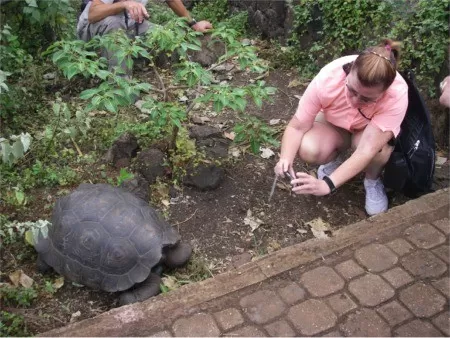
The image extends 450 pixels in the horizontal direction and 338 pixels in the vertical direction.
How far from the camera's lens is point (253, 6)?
20.1 feet

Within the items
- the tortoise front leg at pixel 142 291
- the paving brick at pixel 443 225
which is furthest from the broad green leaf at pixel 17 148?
the paving brick at pixel 443 225

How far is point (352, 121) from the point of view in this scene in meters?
3.40

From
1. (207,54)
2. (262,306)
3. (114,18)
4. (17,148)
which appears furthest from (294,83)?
(17,148)

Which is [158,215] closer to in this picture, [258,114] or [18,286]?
[18,286]

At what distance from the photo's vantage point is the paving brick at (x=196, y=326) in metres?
2.72

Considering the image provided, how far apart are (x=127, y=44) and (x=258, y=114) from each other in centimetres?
168

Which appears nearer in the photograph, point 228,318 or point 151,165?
point 228,318

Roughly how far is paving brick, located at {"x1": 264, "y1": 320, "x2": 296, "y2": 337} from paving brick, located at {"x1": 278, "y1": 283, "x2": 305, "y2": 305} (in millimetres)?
153

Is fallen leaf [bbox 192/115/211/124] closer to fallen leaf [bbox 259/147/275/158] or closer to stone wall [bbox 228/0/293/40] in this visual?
fallen leaf [bbox 259/147/275/158]

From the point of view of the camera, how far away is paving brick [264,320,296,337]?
108 inches

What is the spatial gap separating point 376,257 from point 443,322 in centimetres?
54

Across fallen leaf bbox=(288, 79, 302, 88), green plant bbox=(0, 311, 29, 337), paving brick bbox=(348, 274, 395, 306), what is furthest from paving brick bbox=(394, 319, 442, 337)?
fallen leaf bbox=(288, 79, 302, 88)

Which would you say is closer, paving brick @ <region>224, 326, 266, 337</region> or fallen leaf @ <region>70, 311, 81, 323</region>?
paving brick @ <region>224, 326, 266, 337</region>

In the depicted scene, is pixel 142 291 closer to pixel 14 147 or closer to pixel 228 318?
pixel 228 318
